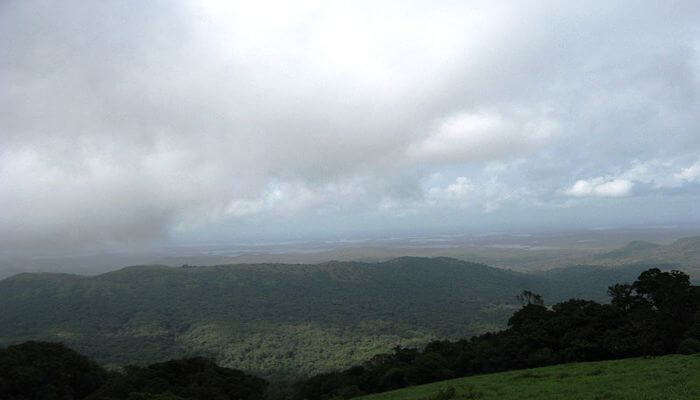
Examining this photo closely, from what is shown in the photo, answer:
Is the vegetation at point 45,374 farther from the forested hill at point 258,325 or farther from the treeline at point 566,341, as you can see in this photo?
the forested hill at point 258,325

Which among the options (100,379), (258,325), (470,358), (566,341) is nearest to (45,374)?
(100,379)

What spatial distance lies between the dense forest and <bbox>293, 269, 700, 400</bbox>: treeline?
0.07 m

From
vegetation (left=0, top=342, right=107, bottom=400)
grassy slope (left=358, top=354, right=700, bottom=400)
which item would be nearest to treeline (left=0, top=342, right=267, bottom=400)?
vegetation (left=0, top=342, right=107, bottom=400)

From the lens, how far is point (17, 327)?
161000 millimetres

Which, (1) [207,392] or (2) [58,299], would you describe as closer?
(1) [207,392]

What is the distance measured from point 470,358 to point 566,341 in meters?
9.20

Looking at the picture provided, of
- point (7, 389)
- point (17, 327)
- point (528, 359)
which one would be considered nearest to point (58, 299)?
point (17, 327)

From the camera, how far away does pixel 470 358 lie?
1603 inches

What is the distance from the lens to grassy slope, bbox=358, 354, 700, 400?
18.4 metres

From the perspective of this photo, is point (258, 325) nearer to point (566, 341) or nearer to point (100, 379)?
point (100, 379)

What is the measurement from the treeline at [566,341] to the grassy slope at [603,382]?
5602 millimetres

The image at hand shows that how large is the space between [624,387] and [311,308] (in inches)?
6913

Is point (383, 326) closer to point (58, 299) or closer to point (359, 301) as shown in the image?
point (359, 301)

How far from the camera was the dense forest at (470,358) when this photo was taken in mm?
32938
